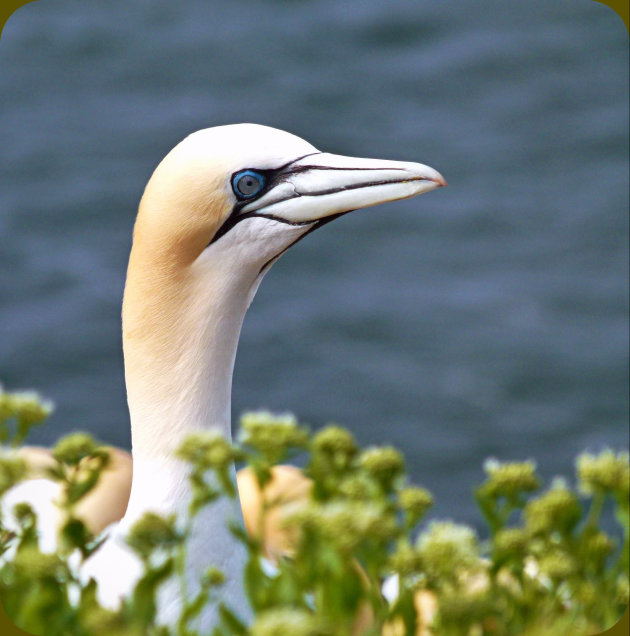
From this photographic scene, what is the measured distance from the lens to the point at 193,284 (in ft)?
8.84

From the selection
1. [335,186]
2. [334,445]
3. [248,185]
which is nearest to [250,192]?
[248,185]

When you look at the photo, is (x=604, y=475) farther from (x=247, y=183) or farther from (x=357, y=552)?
(x=247, y=183)

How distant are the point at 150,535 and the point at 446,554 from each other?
0.36 metres

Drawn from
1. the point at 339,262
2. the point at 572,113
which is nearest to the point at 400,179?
the point at 572,113

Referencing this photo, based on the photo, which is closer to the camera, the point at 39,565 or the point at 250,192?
the point at 39,565

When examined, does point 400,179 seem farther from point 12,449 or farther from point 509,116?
point 509,116

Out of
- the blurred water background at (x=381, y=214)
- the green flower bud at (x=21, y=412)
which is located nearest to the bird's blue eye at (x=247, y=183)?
the blurred water background at (x=381, y=214)

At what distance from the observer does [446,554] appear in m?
1.53

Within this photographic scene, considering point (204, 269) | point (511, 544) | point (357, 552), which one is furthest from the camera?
point (204, 269)

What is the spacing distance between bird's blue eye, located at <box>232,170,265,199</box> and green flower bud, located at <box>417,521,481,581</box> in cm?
130

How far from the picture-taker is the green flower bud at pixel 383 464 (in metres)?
1.64

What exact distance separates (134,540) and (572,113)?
2.96m

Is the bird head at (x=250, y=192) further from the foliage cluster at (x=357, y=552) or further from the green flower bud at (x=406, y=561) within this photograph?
the green flower bud at (x=406, y=561)

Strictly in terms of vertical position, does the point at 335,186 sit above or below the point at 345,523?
below
